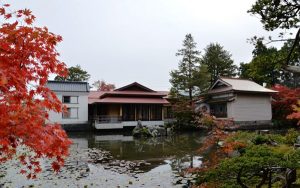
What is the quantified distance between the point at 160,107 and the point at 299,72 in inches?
1014

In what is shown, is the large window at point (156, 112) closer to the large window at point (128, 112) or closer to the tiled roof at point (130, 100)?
the tiled roof at point (130, 100)

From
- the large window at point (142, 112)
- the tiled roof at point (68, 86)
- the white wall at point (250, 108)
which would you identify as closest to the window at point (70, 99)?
the tiled roof at point (68, 86)

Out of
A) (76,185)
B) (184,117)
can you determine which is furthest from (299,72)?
(184,117)

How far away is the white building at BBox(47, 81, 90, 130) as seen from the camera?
28.5 metres

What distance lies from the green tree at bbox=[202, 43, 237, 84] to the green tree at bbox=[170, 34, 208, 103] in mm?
11179

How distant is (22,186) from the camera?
7.67 meters

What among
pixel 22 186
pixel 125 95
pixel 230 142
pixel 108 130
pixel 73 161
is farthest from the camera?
pixel 125 95

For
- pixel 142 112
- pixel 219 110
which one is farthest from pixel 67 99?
pixel 219 110

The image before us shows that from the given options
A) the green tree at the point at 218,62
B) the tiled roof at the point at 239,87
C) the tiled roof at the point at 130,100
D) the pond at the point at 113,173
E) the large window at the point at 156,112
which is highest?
the green tree at the point at 218,62

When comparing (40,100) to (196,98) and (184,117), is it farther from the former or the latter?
(196,98)

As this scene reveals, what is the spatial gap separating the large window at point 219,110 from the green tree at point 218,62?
9.13 meters

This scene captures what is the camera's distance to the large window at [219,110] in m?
31.0

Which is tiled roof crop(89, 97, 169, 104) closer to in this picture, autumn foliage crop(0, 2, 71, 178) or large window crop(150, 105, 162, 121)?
large window crop(150, 105, 162, 121)

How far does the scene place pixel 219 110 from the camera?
31984 mm
